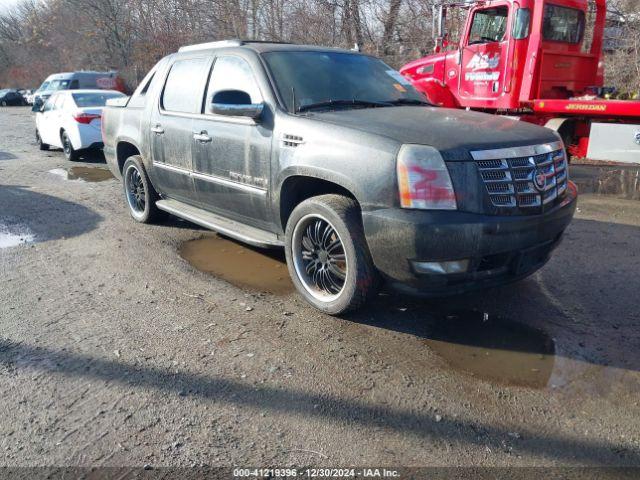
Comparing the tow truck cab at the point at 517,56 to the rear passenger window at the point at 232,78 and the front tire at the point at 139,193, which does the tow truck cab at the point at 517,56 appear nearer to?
the rear passenger window at the point at 232,78

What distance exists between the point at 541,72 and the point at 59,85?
747 inches

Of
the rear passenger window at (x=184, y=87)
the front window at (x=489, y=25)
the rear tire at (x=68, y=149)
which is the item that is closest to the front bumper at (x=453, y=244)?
the rear passenger window at (x=184, y=87)

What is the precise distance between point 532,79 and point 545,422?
7.32 meters

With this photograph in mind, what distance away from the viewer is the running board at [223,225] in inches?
175

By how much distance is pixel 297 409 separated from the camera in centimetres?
292

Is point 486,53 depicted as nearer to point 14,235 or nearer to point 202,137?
point 202,137

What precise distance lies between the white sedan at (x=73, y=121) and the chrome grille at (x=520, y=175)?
33.5ft

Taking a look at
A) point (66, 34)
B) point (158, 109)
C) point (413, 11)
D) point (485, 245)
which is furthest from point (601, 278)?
point (66, 34)

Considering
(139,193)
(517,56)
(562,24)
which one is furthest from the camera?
(562,24)

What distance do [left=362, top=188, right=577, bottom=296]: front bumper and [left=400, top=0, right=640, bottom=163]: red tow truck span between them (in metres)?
5.45

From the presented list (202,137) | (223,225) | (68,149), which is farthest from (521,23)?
(68,149)

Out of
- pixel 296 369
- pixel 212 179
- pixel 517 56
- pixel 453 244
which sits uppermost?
pixel 517 56

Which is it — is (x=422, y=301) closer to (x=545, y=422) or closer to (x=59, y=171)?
(x=545, y=422)

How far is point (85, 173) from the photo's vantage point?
10.3 m
